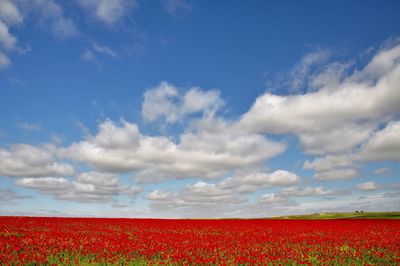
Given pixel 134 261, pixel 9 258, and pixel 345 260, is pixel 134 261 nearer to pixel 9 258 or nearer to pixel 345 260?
pixel 9 258

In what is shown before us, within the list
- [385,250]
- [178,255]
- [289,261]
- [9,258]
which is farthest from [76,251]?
[385,250]

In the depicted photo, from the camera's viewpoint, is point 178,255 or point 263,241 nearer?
point 178,255

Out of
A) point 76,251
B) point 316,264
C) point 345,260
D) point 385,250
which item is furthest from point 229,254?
point 385,250

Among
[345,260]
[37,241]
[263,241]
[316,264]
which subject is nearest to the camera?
[316,264]

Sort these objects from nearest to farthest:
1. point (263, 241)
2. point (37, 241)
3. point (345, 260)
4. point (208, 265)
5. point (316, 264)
→ point (208, 265), point (316, 264), point (345, 260), point (37, 241), point (263, 241)

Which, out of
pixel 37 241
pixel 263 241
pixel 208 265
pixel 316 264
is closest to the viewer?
pixel 208 265

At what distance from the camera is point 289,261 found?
12812mm

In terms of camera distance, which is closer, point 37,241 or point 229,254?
point 229,254

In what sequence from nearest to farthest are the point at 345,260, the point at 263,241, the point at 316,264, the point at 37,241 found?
→ the point at 316,264, the point at 345,260, the point at 37,241, the point at 263,241

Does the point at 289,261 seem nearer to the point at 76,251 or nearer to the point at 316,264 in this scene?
the point at 316,264

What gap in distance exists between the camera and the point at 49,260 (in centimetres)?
1220

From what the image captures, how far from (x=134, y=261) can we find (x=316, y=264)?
6.77 metres

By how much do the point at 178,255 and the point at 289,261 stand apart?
166 inches

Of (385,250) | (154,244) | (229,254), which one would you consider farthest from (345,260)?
(154,244)
